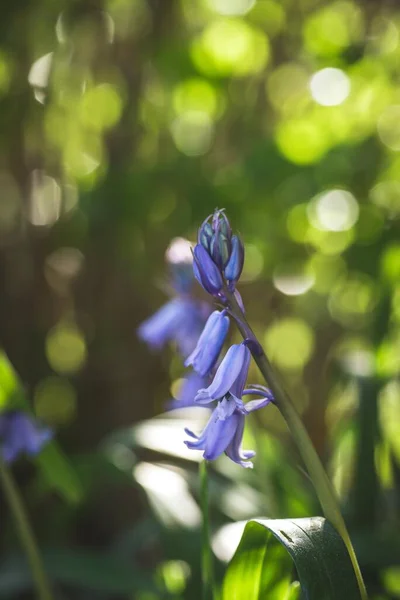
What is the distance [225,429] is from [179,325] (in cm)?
68

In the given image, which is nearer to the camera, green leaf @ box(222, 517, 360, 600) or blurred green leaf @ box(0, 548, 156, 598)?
Result: green leaf @ box(222, 517, 360, 600)

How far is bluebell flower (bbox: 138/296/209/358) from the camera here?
1599 millimetres

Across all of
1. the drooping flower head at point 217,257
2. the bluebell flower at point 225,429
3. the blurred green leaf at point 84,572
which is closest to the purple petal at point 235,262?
the drooping flower head at point 217,257

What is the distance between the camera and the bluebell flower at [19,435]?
5.58 feet

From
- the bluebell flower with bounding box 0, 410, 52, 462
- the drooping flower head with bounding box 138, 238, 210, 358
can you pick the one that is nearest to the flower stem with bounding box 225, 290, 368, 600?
the drooping flower head with bounding box 138, 238, 210, 358

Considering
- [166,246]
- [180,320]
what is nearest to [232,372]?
[180,320]

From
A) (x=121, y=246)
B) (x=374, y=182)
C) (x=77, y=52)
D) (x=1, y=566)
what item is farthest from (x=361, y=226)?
(x=77, y=52)

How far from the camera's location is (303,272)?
2613mm

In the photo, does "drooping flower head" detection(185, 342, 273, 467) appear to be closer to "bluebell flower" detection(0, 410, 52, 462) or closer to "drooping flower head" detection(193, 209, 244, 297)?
"drooping flower head" detection(193, 209, 244, 297)

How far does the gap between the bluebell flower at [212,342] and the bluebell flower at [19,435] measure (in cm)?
82

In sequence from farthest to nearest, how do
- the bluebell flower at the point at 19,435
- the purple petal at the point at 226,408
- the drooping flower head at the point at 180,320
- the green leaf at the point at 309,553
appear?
1. the bluebell flower at the point at 19,435
2. the drooping flower head at the point at 180,320
3. the purple petal at the point at 226,408
4. the green leaf at the point at 309,553

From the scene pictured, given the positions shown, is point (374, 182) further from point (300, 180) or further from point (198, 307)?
point (198, 307)

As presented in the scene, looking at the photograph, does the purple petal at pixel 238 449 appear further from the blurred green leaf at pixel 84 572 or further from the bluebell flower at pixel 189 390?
the blurred green leaf at pixel 84 572

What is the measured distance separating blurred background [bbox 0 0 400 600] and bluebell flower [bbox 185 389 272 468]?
695 millimetres
